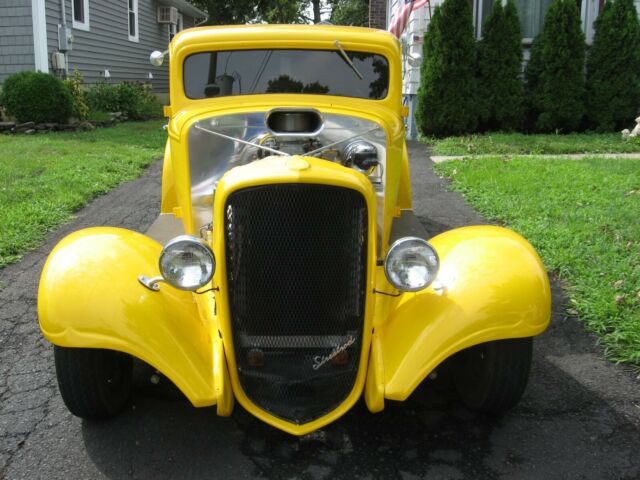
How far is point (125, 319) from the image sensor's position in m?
2.46

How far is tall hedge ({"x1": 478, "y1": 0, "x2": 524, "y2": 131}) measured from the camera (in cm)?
1003

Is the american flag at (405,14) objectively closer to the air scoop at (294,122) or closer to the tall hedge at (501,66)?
the tall hedge at (501,66)

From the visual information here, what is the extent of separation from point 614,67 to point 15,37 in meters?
11.4

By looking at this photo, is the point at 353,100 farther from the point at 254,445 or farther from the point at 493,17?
the point at 493,17

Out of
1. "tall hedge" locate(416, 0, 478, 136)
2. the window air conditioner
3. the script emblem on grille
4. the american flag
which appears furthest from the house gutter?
the script emblem on grille

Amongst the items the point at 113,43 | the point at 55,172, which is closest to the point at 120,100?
the point at 113,43

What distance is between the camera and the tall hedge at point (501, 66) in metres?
10.0

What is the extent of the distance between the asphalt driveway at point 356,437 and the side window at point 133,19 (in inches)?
670

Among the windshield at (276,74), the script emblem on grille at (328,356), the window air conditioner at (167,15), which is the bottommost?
the script emblem on grille at (328,356)

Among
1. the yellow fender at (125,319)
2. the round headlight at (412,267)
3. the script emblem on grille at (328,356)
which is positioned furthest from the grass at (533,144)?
the yellow fender at (125,319)

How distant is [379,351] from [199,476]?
86 cm

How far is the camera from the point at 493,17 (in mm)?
10039

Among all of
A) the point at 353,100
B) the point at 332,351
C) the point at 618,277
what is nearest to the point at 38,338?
the point at 332,351

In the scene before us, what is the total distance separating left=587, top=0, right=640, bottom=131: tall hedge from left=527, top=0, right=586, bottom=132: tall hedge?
23cm
